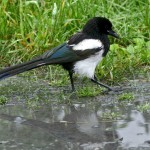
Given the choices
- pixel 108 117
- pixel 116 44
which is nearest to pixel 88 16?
pixel 116 44

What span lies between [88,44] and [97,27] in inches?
10.4

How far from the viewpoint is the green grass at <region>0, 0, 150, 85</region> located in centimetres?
634

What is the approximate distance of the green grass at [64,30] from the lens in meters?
6.34

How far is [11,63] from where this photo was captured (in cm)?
665

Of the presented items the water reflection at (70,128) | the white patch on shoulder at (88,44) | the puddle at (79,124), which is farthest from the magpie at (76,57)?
the water reflection at (70,128)

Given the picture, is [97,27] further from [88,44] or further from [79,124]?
[79,124]

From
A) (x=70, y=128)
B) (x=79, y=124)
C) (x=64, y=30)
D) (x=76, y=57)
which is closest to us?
(x=70, y=128)

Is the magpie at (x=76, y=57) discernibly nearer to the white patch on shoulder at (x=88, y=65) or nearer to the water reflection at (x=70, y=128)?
the white patch on shoulder at (x=88, y=65)

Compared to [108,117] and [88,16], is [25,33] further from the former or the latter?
[108,117]

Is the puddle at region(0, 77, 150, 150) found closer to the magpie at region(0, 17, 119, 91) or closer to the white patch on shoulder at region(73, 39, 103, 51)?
the magpie at region(0, 17, 119, 91)

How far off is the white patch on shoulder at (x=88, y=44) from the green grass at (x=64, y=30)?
41 cm

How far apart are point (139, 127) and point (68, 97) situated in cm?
116

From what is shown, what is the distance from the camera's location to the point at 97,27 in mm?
5930

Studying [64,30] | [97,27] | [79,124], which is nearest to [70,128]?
[79,124]
